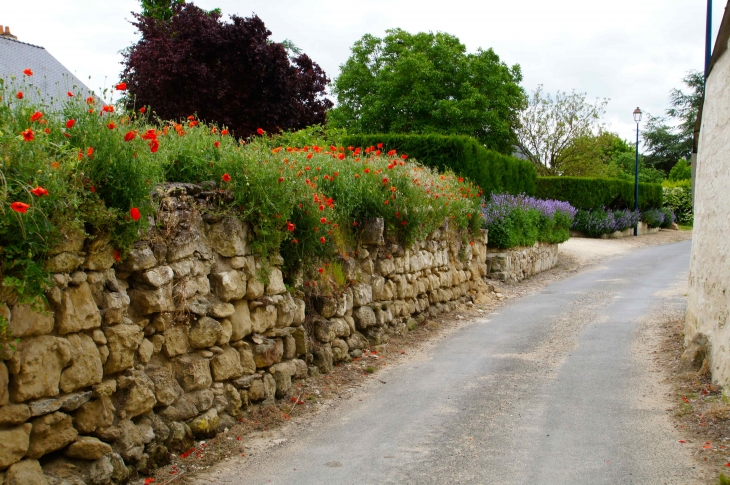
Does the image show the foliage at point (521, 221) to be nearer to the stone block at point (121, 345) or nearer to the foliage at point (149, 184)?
the foliage at point (149, 184)

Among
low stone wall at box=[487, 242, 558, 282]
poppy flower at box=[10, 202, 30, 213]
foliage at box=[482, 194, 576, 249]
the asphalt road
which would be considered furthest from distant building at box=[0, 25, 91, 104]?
poppy flower at box=[10, 202, 30, 213]

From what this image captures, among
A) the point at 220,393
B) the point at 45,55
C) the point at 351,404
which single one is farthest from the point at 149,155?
the point at 45,55

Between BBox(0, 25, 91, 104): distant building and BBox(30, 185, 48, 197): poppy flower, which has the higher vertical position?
BBox(0, 25, 91, 104): distant building

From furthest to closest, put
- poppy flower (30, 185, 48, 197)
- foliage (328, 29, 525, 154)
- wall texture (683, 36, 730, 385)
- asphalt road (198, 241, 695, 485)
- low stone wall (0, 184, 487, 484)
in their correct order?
foliage (328, 29, 525, 154) → wall texture (683, 36, 730, 385) → asphalt road (198, 241, 695, 485) → low stone wall (0, 184, 487, 484) → poppy flower (30, 185, 48, 197)

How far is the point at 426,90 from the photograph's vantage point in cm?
2759

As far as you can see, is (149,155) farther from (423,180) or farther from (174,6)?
(174,6)

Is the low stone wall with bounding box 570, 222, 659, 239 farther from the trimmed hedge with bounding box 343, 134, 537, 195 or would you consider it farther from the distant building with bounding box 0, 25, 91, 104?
the distant building with bounding box 0, 25, 91, 104

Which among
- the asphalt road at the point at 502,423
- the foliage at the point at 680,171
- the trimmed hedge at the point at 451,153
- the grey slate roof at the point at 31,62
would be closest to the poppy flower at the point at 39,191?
the asphalt road at the point at 502,423

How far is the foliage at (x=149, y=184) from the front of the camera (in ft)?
11.4

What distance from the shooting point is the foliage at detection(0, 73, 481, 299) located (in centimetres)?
349

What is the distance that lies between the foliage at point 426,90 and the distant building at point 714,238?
63.3ft

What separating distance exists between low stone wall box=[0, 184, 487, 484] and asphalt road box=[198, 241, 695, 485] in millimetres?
638

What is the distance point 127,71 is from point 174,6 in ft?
27.3

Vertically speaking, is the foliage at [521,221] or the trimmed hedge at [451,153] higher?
the trimmed hedge at [451,153]
